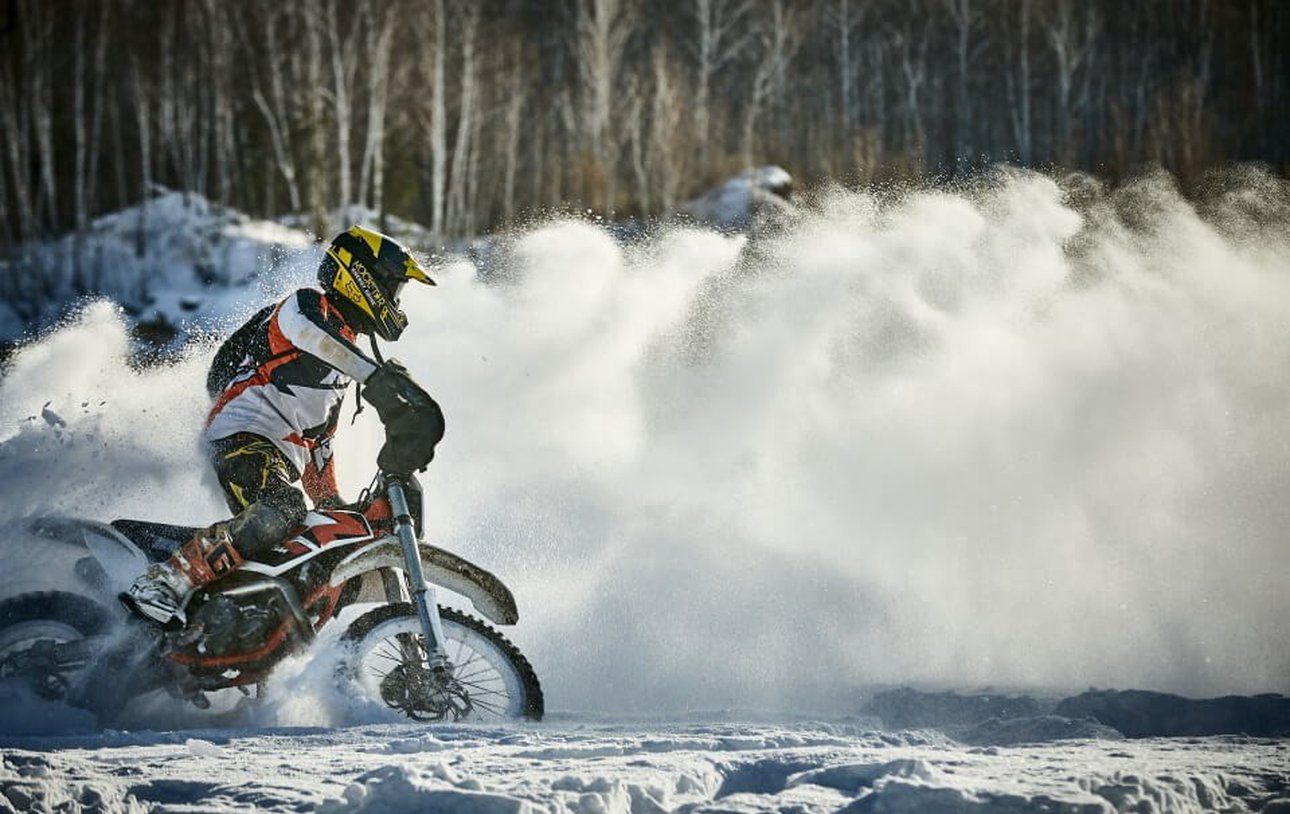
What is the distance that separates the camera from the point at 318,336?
532 centimetres

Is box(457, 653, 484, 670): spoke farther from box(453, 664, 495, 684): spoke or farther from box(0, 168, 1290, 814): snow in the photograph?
box(0, 168, 1290, 814): snow

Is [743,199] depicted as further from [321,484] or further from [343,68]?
[321,484]

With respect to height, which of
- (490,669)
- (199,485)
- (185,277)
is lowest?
(490,669)

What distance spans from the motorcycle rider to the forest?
25.0 meters

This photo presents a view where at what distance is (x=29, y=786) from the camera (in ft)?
13.2

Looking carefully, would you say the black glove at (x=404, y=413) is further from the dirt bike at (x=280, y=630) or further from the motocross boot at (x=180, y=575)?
the motocross boot at (x=180, y=575)

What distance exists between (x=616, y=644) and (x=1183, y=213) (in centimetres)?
580

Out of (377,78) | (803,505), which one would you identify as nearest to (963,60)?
(377,78)

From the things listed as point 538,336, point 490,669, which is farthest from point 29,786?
point 538,336

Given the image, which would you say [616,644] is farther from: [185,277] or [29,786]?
[185,277]

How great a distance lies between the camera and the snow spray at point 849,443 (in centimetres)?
670

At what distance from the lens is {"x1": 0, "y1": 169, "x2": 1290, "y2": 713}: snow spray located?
6.70 meters

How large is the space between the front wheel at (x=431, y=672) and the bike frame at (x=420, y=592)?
0.11 meters

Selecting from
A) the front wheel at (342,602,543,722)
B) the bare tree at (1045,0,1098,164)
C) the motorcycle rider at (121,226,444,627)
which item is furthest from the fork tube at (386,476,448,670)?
the bare tree at (1045,0,1098,164)
